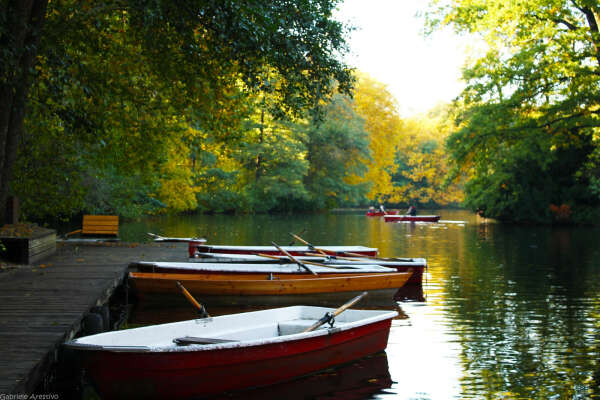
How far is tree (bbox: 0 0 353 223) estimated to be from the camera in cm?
993

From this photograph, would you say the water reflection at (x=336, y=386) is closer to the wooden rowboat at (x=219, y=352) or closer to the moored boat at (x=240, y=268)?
the wooden rowboat at (x=219, y=352)

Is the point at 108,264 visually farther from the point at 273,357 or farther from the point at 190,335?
the point at 273,357

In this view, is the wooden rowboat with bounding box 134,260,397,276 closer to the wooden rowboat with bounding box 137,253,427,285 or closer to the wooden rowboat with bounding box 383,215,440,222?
the wooden rowboat with bounding box 137,253,427,285

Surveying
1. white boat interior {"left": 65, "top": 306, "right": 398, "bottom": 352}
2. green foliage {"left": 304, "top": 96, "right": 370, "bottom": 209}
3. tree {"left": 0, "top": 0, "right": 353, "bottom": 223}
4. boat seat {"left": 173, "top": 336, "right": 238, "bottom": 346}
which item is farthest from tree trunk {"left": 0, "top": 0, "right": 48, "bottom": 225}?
green foliage {"left": 304, "top": 96, "right": 370, "bottom": 209}

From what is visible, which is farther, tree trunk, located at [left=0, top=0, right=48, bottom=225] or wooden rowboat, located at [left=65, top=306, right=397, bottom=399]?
tree trunk, located at [left=0, top=0, right=48, bottom=225]

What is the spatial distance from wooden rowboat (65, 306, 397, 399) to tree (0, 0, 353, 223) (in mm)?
4244

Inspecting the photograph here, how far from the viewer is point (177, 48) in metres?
13.8

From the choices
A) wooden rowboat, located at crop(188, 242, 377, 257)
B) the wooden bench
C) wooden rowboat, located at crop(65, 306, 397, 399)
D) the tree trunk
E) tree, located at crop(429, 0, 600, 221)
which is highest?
tree, located at crop(429, 0, 600, 221)

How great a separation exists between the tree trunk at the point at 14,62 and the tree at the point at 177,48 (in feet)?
0.05

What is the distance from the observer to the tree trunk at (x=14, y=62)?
8.43 m

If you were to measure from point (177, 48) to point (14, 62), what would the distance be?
5793 millimetres

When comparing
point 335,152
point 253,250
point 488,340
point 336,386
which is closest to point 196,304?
point 336,386

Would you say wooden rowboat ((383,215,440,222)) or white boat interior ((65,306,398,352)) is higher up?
wooden rowboat ((383,215,440,222))

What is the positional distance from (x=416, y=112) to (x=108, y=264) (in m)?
104
